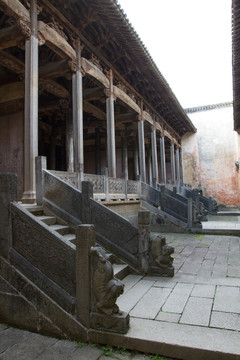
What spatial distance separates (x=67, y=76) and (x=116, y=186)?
4.37m

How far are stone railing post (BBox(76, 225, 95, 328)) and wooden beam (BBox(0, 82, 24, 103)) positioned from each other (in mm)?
7460

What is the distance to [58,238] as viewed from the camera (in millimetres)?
2742

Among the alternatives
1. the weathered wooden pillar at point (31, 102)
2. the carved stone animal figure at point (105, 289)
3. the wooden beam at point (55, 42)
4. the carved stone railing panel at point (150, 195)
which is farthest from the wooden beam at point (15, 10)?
the carved stone railing panel at point (150, 195)

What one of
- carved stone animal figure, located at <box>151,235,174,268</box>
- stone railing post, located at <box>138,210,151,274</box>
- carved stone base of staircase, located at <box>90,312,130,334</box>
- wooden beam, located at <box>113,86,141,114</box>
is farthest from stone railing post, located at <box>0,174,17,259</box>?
wooden beam, located at <box>113,86,141,114</box>

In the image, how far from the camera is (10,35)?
6082 millimetres

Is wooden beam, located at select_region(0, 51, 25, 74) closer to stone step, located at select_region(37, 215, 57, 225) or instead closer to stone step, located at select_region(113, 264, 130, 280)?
stone step, located at select_region(37, 215, 57, 225)

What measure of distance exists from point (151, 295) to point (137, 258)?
0.92 meters

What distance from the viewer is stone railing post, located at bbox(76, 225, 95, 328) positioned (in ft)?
8.06

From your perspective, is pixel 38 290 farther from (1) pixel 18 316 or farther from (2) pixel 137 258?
(2) pixel 137 258

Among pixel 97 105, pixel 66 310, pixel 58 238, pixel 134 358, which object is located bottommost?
pixel 134 358

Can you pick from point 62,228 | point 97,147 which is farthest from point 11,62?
point 97,147

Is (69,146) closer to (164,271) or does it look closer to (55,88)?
(55,88)

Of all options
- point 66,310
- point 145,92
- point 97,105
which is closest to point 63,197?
point 66,310

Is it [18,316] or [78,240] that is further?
[18,316]
